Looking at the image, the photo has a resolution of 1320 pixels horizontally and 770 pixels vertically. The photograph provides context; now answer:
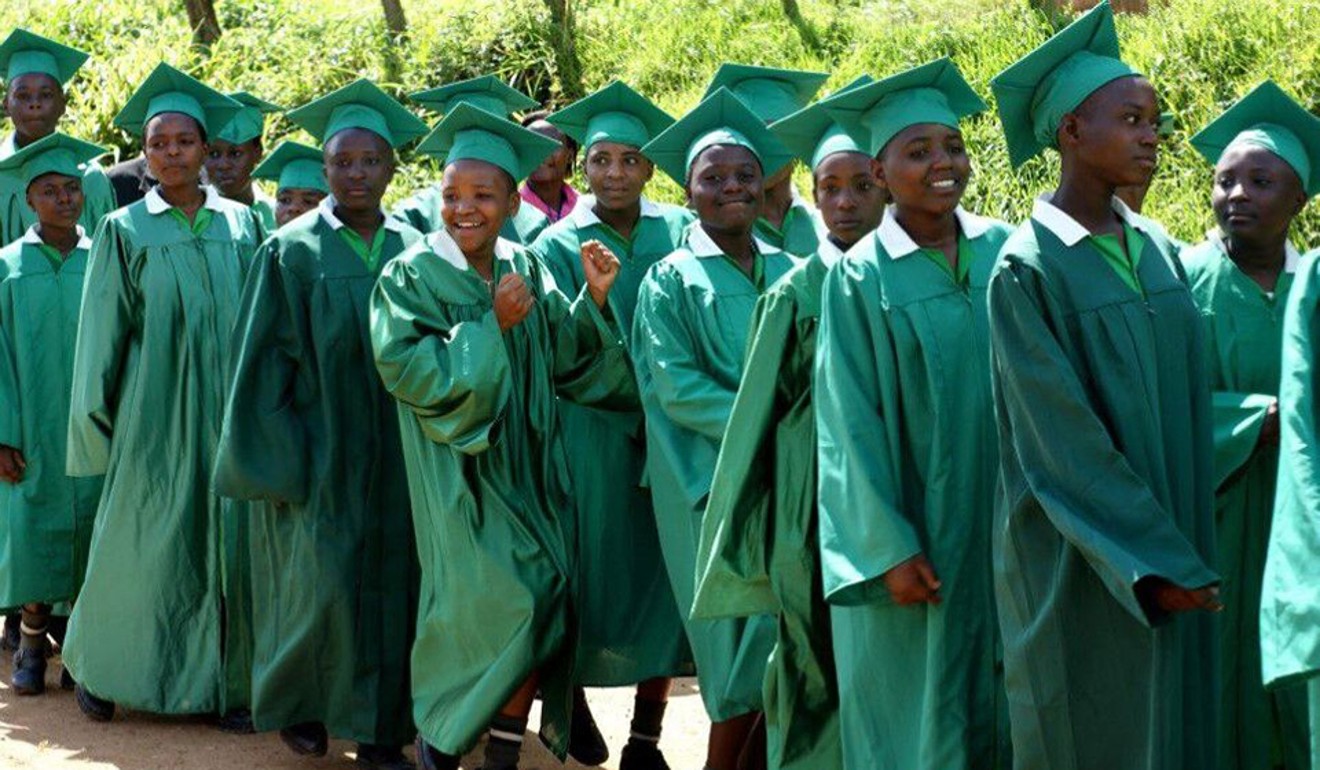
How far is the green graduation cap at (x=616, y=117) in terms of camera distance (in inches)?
351

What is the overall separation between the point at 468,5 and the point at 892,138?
12562mm

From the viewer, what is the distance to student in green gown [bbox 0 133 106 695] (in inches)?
382

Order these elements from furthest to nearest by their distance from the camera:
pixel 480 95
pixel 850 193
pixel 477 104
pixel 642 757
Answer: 1. pixel 480 95
2. pixel 477 104
3. pixel 642 757
4. pixel 850 193

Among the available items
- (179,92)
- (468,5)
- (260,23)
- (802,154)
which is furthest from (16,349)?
(260,23)

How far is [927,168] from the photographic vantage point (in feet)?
20.8

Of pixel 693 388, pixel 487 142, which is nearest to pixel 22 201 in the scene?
pixel 487 142

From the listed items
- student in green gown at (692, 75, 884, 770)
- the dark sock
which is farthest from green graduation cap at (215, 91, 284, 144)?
student in green gown at (692, 75, 884, 770)

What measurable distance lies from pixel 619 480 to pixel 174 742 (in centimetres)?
199

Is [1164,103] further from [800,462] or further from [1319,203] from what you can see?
[800,462]

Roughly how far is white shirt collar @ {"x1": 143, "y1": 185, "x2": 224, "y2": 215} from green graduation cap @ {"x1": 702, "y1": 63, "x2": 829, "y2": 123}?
196 centimetres

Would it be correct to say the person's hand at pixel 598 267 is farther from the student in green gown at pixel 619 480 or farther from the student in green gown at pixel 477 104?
the student in green gown at pixel 477 104

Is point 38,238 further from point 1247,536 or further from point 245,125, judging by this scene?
point 1247,536

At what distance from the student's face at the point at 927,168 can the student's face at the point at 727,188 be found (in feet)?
4.57

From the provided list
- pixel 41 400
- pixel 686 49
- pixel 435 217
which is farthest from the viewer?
pixel 686 49
